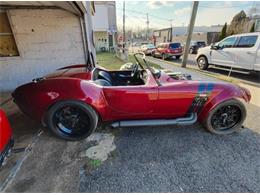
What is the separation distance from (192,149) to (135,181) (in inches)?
40.4

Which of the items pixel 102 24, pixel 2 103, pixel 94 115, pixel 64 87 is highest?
pixel 102 24

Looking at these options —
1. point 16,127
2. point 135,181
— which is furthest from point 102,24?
point 135,181

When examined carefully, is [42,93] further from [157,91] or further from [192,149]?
[192,149]

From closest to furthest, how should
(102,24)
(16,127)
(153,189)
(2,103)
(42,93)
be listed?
(153,189) → (42,93) → (16,127) → (2,103) → (102,24)

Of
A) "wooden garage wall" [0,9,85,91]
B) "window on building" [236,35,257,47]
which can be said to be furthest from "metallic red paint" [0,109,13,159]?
"window on building" [236,35,257,47]

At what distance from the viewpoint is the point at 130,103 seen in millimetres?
2453

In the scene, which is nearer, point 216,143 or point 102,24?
point 216,143

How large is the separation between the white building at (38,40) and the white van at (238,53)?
18.6 feet

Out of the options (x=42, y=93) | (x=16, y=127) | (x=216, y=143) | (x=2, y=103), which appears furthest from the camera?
(x=2, y=103)

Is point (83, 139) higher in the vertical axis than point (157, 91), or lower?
lower

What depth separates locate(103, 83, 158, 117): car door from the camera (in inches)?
94.0

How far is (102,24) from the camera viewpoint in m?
23.5

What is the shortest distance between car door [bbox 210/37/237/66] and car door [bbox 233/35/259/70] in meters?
0.21

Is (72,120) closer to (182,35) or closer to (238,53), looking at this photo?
(238,53)
